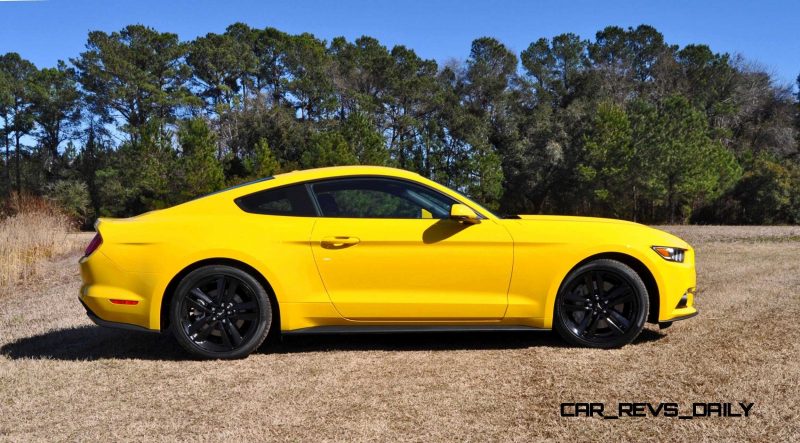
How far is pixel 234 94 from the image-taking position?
50.3 meters

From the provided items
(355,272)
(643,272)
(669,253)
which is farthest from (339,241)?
(669,253)

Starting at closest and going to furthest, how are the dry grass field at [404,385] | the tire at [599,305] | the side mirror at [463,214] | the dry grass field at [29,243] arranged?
1. the dry grass field at [404,385]
2. the side mirror at [463,214]
3. the tire at [599,305]
4. the dry grass field at [29,243]

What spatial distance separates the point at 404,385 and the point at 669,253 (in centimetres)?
232

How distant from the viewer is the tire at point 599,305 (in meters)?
4.68

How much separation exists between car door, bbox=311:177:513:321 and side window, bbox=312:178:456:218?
0.22ft

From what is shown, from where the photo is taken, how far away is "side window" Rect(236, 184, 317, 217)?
4.71 m

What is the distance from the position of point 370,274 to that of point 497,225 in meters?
1.01

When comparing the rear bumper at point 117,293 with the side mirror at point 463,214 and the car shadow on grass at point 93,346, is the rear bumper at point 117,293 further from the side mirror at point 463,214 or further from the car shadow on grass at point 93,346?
the side mirror at point 463,214

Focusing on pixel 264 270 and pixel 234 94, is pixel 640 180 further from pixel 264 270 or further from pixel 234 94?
pixel 264 270

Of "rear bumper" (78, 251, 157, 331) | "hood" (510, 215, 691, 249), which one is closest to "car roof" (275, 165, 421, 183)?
"hood" (510, 215, 691, 249)

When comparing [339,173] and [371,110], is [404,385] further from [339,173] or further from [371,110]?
[371,110]

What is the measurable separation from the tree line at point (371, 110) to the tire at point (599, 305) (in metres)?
37.7

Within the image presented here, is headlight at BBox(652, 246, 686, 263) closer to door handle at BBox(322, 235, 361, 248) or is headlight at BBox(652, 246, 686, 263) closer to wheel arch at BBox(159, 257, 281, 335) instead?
door handle at BBox(322, 235, 361, 248)

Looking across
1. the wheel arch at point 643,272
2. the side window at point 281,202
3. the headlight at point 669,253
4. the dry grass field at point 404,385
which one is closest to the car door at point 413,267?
the side window at point 281,202
